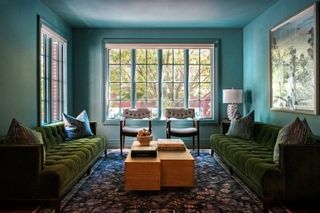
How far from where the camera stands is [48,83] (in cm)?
576

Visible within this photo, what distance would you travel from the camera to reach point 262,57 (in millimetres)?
5941

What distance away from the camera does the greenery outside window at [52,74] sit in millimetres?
5465

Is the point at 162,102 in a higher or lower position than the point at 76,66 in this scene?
lower

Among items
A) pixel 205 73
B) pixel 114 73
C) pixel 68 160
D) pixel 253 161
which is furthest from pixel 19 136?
pixel 205 73

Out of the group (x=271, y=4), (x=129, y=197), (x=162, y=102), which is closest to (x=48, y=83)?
(x=162, y=102)

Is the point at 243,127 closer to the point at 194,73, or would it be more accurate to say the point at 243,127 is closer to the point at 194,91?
the point at 194,91

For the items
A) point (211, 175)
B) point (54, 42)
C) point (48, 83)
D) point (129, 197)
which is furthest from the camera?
point (54, 42)

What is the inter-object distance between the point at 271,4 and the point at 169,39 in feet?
7.90

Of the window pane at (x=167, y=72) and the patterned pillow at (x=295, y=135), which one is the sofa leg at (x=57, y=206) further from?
the window pane at (x=167, y=72)

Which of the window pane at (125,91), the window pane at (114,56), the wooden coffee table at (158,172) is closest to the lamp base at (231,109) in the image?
the window pane at (125,91)

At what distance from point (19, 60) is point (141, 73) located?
324 cm

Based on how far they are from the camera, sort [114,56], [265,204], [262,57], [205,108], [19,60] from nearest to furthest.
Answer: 1. [265,204]
2. [19,60]
3. [262,57]
4. [114,56]
5. [205,108]

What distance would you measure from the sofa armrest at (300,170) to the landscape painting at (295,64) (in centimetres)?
104

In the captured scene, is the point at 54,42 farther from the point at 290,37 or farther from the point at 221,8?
the point at 290,37
